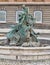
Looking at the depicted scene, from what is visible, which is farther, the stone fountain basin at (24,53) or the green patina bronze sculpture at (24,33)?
the green patina bronze sculpture at (24,33)

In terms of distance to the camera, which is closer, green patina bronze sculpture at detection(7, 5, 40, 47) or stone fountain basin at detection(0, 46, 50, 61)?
stone fountain basin at detection(0, 46, 50, 61)

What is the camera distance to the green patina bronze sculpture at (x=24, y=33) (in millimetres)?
9750

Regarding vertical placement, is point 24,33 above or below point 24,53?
above

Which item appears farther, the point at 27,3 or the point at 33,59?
the point at 27,3

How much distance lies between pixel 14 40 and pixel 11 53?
1237 mm

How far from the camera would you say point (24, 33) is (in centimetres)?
975

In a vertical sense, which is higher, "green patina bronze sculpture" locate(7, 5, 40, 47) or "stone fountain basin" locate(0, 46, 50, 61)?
"green patina bronze sculpture" locate(7, 5, 40, 47)

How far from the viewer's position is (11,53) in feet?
28.7

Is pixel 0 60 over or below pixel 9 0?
below

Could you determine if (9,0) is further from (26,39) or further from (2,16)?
(26,39)

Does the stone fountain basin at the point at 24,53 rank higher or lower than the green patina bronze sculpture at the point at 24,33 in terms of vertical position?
lower

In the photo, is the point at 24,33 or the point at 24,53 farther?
the point at 24,33

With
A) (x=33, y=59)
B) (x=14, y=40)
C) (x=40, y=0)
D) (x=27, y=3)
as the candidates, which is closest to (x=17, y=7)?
(x=27, y=3)

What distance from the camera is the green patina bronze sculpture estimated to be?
9.75m
